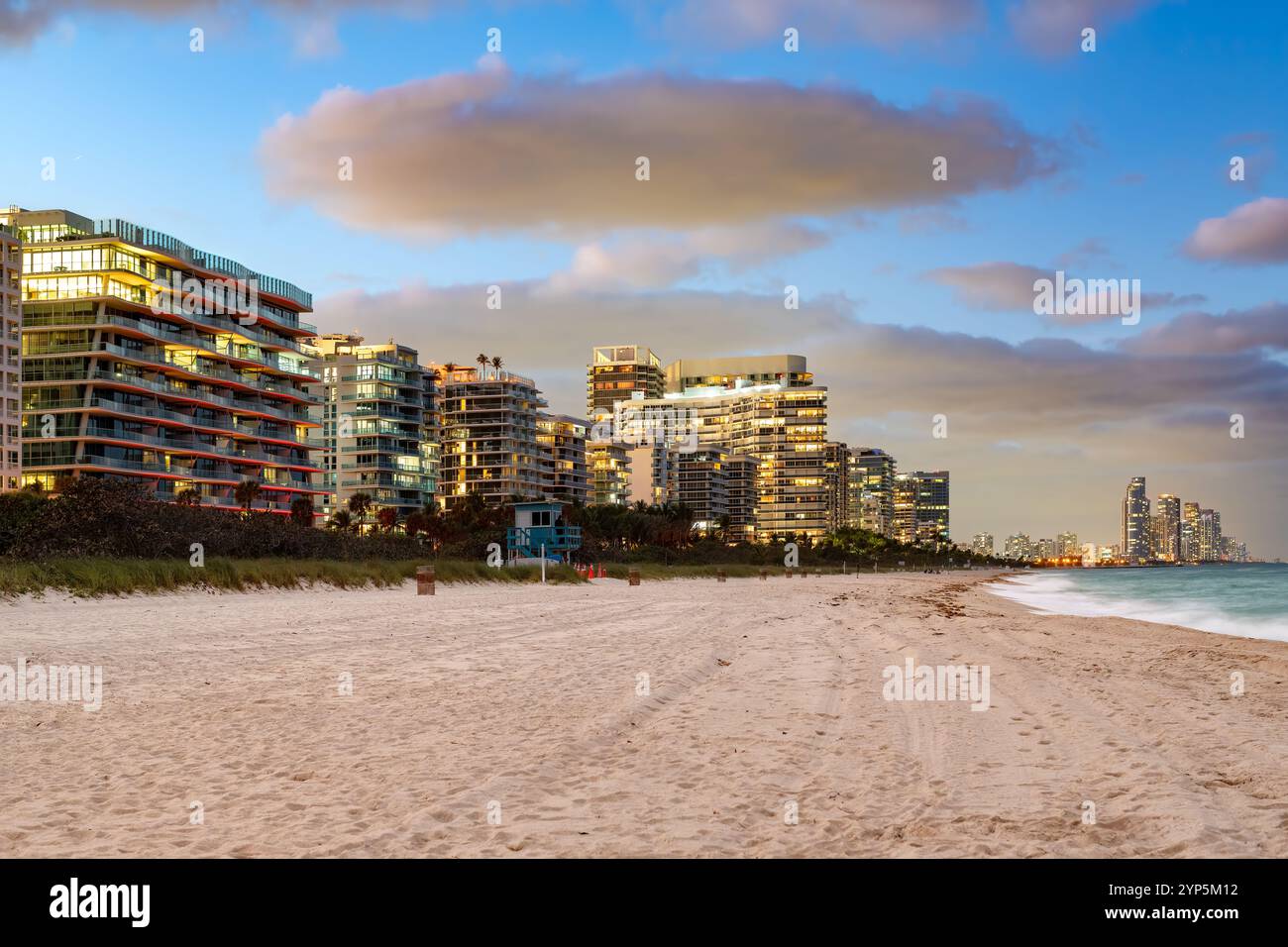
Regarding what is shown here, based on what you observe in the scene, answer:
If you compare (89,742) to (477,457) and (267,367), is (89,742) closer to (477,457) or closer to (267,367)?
(267,367)

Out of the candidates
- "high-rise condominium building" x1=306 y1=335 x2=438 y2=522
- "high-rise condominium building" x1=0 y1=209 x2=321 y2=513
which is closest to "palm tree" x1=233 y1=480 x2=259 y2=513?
"high-rise condominium building" x1=0 y1=209 x2=321 y2=513

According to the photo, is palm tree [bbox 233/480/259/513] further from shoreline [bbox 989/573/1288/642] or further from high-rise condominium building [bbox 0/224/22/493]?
shoreline [bbox 989/573/1288/642]

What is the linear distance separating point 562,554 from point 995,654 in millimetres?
68652

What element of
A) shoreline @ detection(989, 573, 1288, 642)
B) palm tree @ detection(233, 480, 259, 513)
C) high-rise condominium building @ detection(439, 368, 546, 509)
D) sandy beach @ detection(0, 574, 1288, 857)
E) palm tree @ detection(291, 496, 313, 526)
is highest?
high-rise condominium building @ detection(439, 368, 546, 509)

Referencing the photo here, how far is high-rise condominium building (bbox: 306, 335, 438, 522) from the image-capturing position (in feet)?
566

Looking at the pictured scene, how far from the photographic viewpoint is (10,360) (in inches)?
4082

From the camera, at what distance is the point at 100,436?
337 ft

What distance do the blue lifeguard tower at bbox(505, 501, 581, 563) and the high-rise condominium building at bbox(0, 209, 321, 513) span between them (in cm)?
4119

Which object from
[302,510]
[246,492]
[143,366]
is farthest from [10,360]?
[302,510]

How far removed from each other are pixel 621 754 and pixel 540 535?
75581 mm

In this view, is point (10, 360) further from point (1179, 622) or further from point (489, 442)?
point (1179, 622)

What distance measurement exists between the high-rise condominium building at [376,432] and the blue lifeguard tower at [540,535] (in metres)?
86.9
